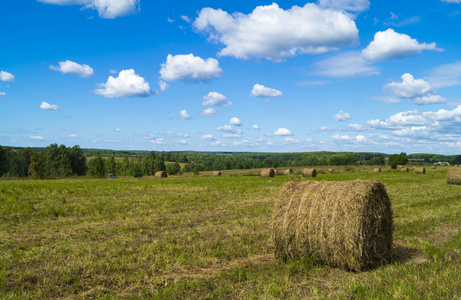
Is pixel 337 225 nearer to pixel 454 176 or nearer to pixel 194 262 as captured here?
pixel 194 262

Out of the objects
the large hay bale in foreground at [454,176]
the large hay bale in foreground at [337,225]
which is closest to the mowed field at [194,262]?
the large hay bale in foreground at [337,225]

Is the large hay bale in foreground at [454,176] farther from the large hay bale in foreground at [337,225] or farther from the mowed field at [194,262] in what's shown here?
the large hay bale in foreground at [337,225]

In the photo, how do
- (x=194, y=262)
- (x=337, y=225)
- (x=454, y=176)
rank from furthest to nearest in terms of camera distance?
(x=454, y=176)
(x=194, y=262)
(x=337, y=225)

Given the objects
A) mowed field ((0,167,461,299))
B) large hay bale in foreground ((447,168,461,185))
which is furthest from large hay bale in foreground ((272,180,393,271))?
large hay bale in foreground ((447,168,461,185))

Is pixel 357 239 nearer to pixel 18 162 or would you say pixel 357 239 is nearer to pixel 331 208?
pixel 331 208

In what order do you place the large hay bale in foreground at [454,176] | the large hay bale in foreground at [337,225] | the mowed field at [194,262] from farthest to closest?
the large hay bale in foreground at [454,176] < the large hay bale in foreground at [337,225] < the mowed field at [194,262]

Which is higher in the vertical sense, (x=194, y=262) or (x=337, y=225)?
(x=337, y=225)

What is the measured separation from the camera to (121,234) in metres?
11.2

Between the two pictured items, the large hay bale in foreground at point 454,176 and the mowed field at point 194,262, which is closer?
the mowed field at point 194,262

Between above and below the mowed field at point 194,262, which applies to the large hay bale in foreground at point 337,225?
above

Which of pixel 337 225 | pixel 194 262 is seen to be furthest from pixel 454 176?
pixel 194 262

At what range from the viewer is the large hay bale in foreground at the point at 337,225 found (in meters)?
7.57

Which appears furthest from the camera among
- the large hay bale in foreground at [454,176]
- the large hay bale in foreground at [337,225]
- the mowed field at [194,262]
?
the large hay bale in foreground at [454,176]

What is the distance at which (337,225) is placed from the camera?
7.74 m
